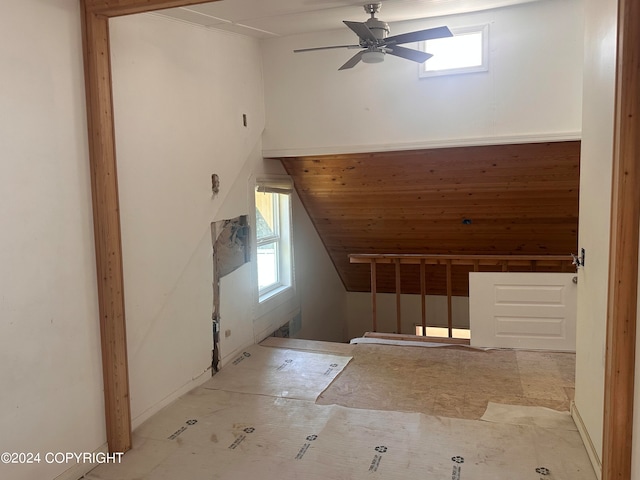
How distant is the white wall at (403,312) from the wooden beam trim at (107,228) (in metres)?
5.11

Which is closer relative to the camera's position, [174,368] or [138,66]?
[138,66]

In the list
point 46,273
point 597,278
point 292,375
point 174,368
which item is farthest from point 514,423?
point 46,273

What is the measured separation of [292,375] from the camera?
418cm

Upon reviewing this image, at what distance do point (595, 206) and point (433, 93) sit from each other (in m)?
2.15

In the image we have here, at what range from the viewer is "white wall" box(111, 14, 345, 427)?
10.7 feet

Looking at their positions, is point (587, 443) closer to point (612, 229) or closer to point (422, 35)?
point (612, 229)

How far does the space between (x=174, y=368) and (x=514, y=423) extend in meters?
2.43

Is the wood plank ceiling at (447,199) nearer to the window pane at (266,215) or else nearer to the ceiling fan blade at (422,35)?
the window pane at (266,215)

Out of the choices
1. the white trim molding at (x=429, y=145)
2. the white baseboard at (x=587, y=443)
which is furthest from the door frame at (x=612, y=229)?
the white trim molding at (x=429, y=145)

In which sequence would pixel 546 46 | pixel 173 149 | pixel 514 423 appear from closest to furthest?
pixel 514 423 → pixel 173 149 → pixel 546 46

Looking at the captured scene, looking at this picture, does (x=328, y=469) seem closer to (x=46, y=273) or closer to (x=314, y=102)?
(x=46, y=273)

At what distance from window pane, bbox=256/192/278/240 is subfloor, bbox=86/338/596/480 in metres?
1.43

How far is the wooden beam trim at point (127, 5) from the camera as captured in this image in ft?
8.53

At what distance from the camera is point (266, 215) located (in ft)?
18.1
